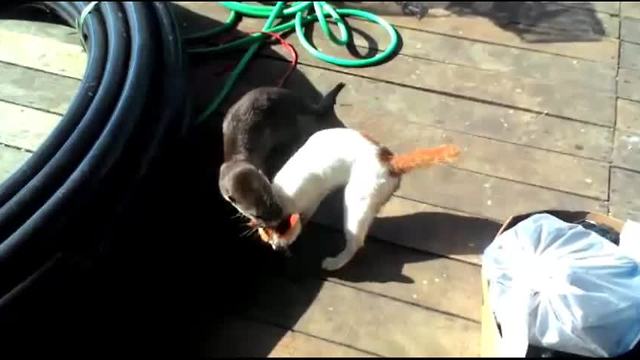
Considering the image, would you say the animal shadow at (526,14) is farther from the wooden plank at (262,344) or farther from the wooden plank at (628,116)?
the wooden plank at (262,344)

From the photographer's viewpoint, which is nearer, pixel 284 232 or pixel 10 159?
pixel 284 232

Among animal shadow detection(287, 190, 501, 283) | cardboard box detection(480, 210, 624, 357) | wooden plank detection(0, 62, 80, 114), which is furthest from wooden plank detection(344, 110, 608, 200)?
wooden plank detection(0, 62, 80, 114)

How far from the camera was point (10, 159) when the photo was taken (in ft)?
5.64

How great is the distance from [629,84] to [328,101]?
28.7 inches

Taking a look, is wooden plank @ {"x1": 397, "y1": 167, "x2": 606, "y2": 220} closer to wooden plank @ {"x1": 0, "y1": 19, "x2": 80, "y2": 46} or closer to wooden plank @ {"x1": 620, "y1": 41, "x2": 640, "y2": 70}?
wooden plank @ {"x1": 620, "y1": 41, "x2": 640, "y2": 70}

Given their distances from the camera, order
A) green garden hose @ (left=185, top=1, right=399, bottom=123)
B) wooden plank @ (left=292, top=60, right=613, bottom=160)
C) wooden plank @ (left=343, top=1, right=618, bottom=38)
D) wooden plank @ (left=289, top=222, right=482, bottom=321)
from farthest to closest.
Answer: wooden plank @ (left=343, top=1, right=618, bottom=38)
green garden hose @ (left=185, top=1, right=399, bottom=123)
wooden plank @ (left=292, top=60, right=613, bottom=160)
wooden plank @ (left=289, top=222, right=482, bottom=321)

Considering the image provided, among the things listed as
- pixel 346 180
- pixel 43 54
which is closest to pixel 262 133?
pixel 346 180

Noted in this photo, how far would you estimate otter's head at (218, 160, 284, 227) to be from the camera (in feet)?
4.83

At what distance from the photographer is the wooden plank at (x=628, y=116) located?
75.4 inches

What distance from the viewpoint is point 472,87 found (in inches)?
80.7

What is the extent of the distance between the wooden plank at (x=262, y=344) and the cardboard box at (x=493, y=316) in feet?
0.64

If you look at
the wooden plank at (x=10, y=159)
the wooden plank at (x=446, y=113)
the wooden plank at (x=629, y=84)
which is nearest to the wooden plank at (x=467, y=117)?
the wooden plank at (x=446, y=113)

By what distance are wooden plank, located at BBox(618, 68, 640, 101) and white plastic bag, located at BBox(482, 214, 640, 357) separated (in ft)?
2.56

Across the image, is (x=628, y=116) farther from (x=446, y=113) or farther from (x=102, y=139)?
(x=102, y=139)
